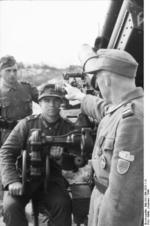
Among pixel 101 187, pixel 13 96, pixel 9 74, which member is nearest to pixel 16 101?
pixel 13 96

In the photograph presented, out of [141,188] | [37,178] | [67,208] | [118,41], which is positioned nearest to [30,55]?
[118,41]

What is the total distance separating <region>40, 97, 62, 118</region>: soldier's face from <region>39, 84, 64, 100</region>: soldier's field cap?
0.9 inches

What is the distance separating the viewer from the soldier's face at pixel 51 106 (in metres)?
2.27

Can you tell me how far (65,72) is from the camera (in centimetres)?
238

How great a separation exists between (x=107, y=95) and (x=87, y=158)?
51 cm

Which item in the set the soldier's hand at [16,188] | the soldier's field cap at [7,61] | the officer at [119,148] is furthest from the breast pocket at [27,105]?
the officer at [119,148]

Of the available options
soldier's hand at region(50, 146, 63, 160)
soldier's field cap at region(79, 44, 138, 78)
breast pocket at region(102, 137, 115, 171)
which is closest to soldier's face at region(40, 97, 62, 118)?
soldier's hand at region(50, 146, 63, 160)

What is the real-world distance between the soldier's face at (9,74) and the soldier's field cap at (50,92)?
15.8 inches

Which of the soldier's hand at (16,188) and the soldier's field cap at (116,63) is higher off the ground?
the soldier's field cap at (116,63)

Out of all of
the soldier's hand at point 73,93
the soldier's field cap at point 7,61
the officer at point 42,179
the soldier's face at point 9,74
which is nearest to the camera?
the officer at point 42,179

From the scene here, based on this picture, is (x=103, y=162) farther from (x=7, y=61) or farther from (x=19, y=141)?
(x=7, y=61)

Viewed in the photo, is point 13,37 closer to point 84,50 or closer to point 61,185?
point 84,50

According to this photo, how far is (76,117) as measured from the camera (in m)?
2.31

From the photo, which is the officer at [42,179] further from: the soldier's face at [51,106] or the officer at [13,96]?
the officer at [13,96]
